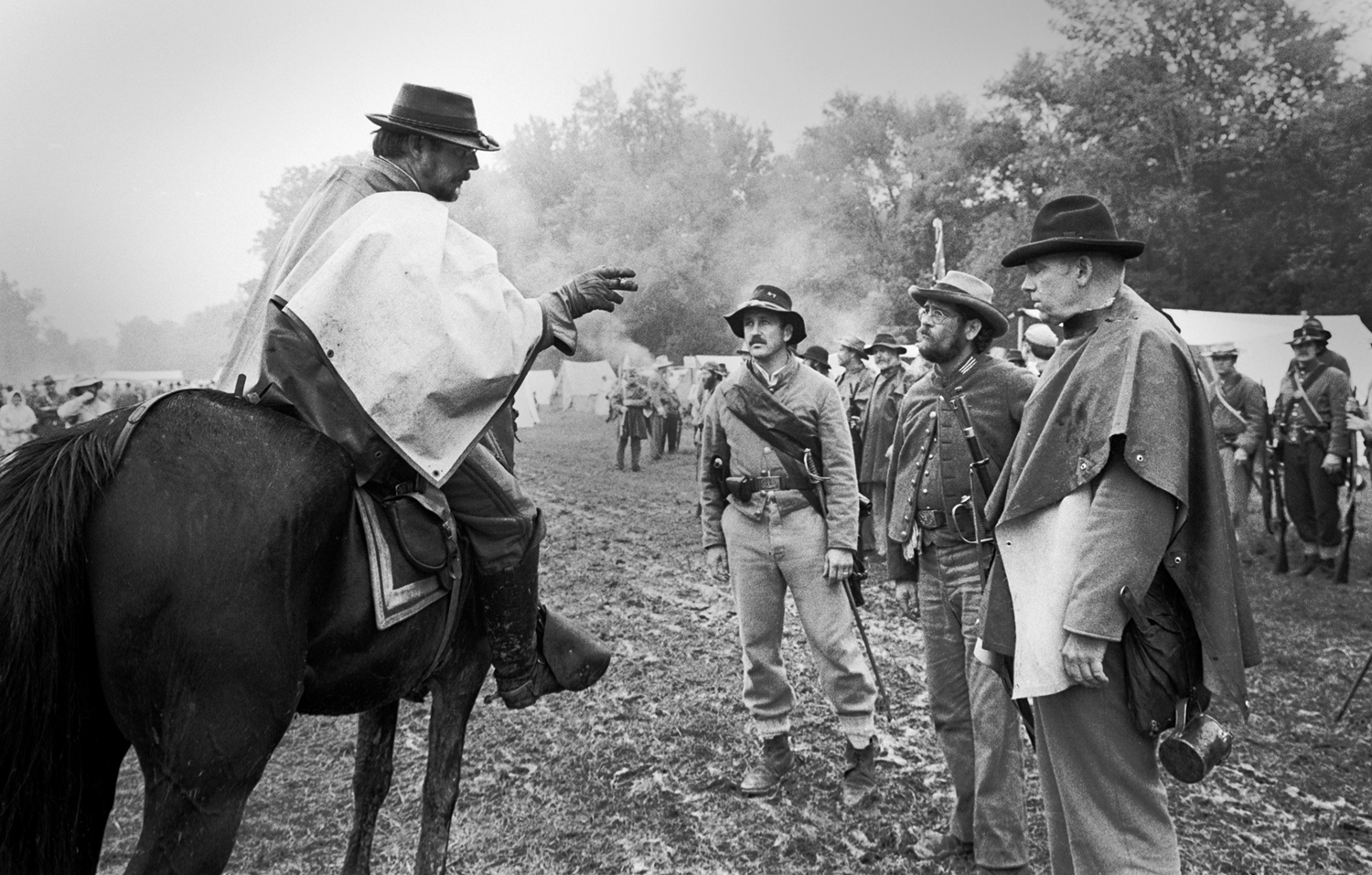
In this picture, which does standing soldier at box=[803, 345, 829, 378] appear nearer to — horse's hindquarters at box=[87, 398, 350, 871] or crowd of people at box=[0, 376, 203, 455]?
crowd of people at box=[0, 376, 203, 455]

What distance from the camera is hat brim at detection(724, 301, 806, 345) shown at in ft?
15.4

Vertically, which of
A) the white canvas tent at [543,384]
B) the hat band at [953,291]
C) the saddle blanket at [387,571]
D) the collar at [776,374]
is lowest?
the white canvas tent at [543,384]

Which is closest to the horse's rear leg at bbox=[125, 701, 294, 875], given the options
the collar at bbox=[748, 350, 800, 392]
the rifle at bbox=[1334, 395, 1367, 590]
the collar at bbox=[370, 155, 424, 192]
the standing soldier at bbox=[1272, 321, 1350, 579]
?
the collar at bbox=[370, 155, 424, 192]

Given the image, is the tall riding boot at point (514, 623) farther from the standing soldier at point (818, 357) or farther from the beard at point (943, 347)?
the standing soldier at point (818, 357)

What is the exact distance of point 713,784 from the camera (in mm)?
4488

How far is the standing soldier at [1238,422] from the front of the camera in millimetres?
9570

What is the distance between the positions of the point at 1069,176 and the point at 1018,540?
22.0 m

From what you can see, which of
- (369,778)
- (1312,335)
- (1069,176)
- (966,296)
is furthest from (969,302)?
(1069,176)

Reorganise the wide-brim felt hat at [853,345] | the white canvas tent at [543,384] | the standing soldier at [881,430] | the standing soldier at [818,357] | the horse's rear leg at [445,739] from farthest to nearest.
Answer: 1. the white canvas tent at [543,384]
2. the wide-brim felt hat at [853,345]
3. the standing soldier at [818,357]
4. the standing soldier at [881,430]
5. the horse's rear leg at [445,739]

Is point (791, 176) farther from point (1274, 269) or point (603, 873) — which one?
point (603, 873)

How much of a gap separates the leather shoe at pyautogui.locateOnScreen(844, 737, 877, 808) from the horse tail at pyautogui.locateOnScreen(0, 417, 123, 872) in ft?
10.2

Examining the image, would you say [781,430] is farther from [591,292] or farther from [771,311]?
[591,292]

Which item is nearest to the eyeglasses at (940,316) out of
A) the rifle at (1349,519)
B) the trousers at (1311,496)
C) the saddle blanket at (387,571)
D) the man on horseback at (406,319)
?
the man on horseback at (406,319)

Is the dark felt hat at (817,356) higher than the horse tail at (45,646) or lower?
higher
